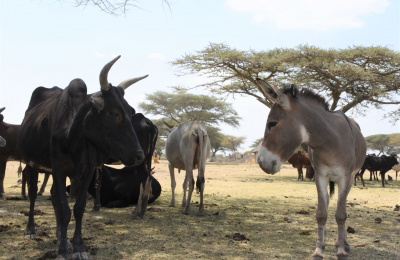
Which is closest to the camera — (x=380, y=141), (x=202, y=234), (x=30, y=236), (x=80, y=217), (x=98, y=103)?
(x=98, y=103)

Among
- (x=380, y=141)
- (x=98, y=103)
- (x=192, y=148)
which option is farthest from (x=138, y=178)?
(x=380, y=141)

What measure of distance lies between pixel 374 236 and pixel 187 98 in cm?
3827

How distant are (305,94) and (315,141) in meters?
0.67

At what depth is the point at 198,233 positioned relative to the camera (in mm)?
5703

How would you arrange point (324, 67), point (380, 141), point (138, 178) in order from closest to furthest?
point (138, 178) < point (324, 67) < point (380, 141)

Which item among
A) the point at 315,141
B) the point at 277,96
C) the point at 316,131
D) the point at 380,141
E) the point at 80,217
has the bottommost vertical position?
the point at 80,217

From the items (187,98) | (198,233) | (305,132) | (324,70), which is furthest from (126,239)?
(187,98)

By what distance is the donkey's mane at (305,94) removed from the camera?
14.9ft

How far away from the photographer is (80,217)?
14.1 ft

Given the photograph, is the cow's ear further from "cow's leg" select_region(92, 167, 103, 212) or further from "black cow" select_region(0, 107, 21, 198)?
"black cow" select_region(0, 107, 21, 198)

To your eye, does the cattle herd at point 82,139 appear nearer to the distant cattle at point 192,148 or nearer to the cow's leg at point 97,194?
the cow's leg at point 97,194

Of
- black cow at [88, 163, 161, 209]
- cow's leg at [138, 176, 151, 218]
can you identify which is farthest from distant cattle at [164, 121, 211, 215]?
cow's leg at [138, 176, 151, 218]

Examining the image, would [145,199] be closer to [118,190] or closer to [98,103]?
[118,190]

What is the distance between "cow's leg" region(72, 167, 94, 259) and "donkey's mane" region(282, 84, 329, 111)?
8.49 feet
